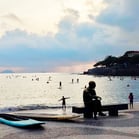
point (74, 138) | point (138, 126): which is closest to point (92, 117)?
point (138, 126)

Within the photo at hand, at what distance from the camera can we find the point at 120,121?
74.4 ft

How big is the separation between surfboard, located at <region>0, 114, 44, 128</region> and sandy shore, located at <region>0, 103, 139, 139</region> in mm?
304

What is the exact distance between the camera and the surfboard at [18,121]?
64.5ft

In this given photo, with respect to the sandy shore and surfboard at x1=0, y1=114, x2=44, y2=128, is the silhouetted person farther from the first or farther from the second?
surfboard at x1=0, y1=114, x2=44, y2=128

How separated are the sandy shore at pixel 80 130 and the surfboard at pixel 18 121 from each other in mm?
304

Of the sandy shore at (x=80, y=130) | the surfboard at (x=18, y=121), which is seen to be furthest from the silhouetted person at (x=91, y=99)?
the surfboard at (x=18, y=121)

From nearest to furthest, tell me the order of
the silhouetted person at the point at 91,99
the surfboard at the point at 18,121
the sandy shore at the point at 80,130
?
the sandy shore at the point at 80,130 < the surfboard at the point at 18,121 < the silhouetted person at the point at 91,99

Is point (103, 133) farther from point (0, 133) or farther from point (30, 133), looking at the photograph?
point (0, 133)

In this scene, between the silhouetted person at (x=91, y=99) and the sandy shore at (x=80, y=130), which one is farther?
the silhouetted person at (x=91, y=99)

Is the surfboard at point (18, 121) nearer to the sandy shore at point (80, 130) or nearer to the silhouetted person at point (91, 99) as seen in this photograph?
the sandy shore at point (80, 130)

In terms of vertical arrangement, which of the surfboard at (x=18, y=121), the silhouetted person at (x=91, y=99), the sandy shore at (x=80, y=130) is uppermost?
the silhouetted person at (x=91, y=99)

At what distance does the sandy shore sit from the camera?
17375 mm

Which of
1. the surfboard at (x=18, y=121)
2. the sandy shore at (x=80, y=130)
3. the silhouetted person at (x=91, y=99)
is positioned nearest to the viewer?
the sandy shore at (x=80, y=130)

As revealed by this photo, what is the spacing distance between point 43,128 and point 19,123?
4.13ft
